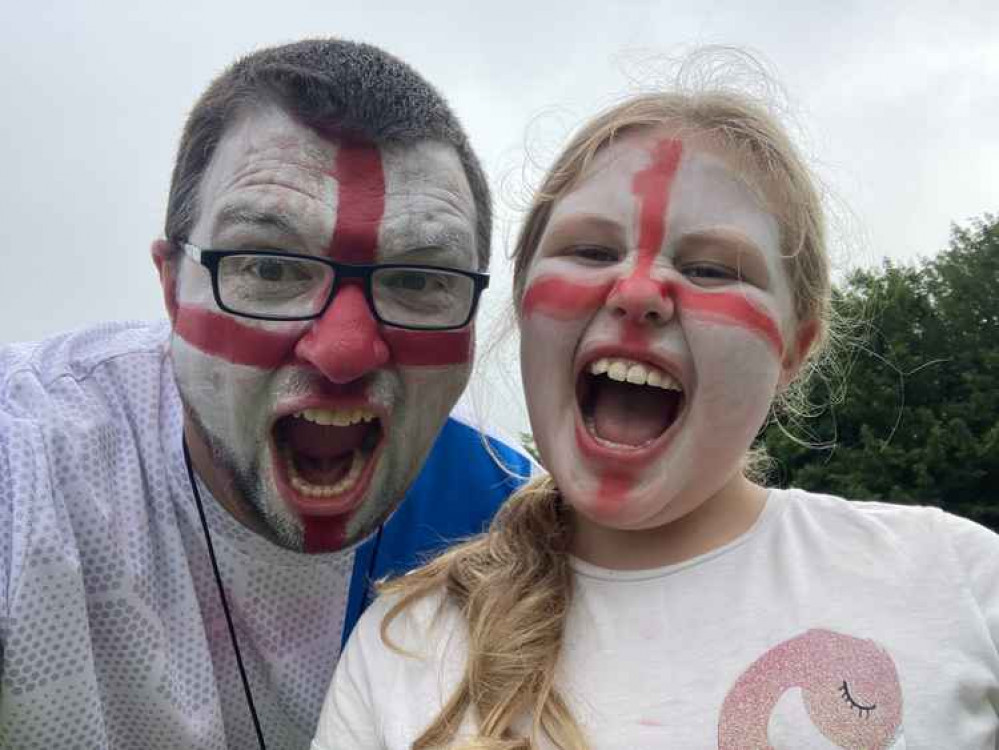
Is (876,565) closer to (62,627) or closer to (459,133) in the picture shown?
(459,133)


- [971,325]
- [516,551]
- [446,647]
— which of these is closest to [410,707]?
[446,647]

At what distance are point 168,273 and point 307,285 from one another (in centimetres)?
53

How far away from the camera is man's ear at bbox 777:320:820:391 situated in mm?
2115

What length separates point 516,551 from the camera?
2.12 m

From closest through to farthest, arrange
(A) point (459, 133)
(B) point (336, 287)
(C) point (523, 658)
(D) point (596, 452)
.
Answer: (C) point (523, 658) → (D) point (596, 452) → (B) point (336, 287) → (A) point (459, 133)

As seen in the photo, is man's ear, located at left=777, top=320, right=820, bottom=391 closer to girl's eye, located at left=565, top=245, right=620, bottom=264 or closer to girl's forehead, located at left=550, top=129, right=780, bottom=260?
girl's forehead, located at left=550, top=129, right=780, bottom=260

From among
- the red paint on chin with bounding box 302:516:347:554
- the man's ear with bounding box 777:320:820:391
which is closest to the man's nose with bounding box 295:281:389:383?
the red paint on chin with bounding box 302:516:347:554

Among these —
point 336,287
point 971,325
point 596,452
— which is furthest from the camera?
point 971,325

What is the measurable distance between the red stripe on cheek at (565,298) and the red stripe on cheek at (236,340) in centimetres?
61

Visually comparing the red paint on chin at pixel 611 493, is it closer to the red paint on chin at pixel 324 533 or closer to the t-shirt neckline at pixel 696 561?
the t-shirt neckline at pixel 696 561

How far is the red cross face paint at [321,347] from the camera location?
2314 millimetres

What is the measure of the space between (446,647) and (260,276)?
0.96 m

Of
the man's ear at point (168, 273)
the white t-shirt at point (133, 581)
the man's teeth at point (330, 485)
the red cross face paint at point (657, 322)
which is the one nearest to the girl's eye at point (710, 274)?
the red cross face paint at point (657, 322)

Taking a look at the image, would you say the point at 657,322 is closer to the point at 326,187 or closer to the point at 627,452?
the point at 627,452
